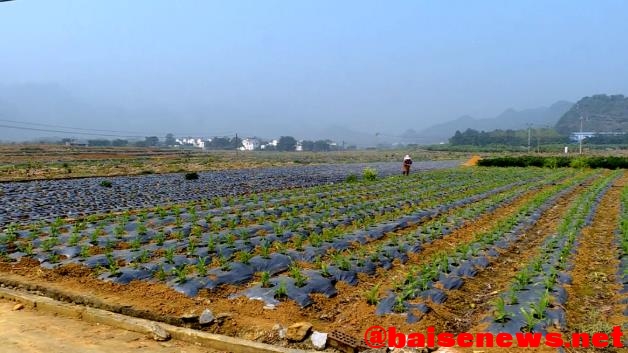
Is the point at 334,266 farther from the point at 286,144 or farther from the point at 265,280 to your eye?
the point at 286,144

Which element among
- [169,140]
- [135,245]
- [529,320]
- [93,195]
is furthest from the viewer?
[169,140]

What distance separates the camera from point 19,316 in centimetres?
581

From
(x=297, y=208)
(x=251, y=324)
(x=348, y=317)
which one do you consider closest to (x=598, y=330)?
(x=348, y=317)

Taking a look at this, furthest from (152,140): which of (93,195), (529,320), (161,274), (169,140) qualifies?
(529,320)

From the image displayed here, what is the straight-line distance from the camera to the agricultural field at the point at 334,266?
18.2 feet

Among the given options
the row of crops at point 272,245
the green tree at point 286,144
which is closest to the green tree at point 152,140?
the green tree at point 286,144

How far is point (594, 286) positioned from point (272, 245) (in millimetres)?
5020

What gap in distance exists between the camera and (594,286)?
270 inches

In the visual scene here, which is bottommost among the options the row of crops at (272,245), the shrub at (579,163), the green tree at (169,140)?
the shrub at (579,163)

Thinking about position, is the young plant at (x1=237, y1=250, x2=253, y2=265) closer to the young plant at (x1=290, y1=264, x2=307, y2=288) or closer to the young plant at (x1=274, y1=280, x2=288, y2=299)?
the young plant at (x1=290, y1=264, x2=307, y2=288)

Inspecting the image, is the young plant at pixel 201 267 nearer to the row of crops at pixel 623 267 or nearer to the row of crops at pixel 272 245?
the row of crops at pixel 272 245

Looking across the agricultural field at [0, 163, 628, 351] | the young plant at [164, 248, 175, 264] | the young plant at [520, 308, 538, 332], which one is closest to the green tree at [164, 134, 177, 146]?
the agricultural field at [0, 163, 628, 351]

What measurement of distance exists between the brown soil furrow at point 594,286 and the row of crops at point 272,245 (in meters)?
1.33

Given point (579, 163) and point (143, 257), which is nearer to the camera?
point (143, 257)
